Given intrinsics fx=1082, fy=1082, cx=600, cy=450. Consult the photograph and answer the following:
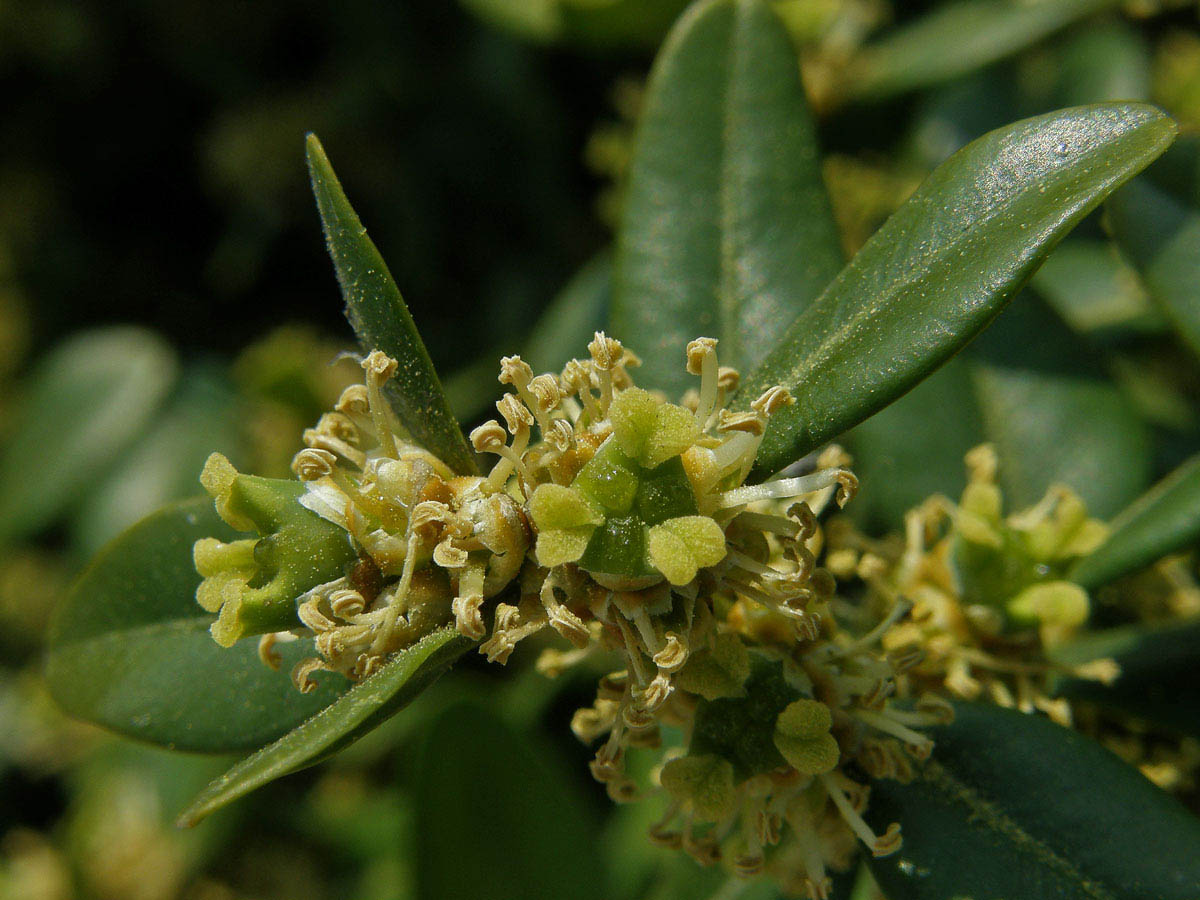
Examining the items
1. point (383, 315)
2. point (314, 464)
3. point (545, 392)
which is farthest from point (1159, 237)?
point (314, 464)

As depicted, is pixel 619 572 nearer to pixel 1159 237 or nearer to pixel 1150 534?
pixel 1150 534

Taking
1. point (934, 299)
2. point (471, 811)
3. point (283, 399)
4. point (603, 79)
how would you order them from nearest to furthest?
1. point (934, 299)
2. point (471, 811)
3. point (283, 399)
4. point (603, 79)

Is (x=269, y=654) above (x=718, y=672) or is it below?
below

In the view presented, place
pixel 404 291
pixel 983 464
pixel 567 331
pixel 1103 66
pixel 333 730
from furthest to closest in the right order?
pixel 404 291
pixel 1103 66
pixel 567 331
pixel 983 464
pixel 333 730

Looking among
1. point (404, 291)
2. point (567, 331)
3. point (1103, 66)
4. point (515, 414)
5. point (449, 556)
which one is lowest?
point (404, 291)

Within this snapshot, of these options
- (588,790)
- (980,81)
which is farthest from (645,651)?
(980,81)

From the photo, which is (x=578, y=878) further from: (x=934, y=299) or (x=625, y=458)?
(x=934, y=299)

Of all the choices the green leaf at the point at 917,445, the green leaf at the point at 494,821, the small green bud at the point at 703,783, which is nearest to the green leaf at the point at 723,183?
the green leaf at the point at 917,445

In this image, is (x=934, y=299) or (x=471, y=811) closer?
(x=934, y=299)
